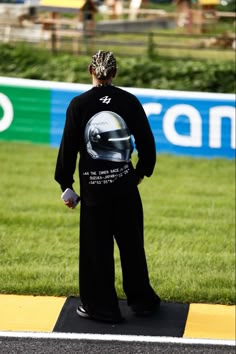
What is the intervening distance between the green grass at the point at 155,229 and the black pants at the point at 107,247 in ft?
2.50

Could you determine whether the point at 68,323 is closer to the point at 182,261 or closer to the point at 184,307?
the point at 184,307

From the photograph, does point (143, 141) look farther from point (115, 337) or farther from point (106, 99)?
point (115, 337)

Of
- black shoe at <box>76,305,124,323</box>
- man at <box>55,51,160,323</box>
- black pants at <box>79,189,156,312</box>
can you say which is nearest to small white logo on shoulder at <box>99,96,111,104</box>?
man at <box>55,51,160,323</box>

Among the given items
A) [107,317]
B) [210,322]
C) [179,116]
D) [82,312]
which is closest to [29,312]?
[82,312]

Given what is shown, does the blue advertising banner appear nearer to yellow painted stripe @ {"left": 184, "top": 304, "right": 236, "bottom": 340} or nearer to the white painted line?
yellow painted stripe @ {"left": 184, "top": 304, "right": 236, "bottom": 340}

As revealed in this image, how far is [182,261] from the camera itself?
27.3ft

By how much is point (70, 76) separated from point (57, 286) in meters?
9.02

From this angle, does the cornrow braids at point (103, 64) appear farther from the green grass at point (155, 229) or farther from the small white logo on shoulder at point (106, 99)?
the green grass at point (155, 229)

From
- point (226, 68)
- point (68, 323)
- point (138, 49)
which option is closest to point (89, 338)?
point (68, 323)

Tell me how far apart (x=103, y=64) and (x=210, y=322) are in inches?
75.9

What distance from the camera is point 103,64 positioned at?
6.26 meters

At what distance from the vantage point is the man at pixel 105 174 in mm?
6270

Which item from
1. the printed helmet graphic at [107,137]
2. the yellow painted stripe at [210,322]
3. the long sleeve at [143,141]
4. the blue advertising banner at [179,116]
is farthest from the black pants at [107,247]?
the blue advertising banner at [179,116]

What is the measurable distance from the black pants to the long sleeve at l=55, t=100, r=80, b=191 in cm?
24
